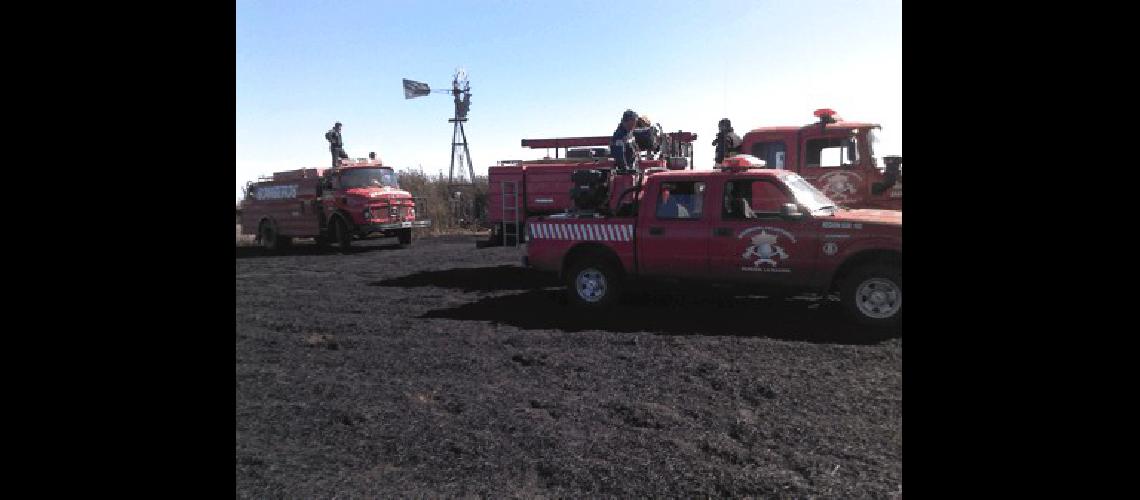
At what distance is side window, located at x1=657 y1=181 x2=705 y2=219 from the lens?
305 inches

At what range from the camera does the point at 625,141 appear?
9594 mm

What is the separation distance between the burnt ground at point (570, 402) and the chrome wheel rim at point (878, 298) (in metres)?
0.26

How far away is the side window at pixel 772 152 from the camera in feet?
34.3

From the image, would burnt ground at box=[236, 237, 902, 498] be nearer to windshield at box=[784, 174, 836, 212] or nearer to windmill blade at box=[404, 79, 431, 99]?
windshield at box=[784, 174, 836, 212]

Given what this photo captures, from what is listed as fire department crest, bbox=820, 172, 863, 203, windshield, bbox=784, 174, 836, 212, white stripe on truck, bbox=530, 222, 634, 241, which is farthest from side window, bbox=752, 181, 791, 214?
fire department crest, bbox=820, 172, 863, 203

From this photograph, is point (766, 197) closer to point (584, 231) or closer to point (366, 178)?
point (584, 231)

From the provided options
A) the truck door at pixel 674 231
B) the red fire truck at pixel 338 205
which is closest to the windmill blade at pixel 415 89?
the red fire truck at pixel 338 205

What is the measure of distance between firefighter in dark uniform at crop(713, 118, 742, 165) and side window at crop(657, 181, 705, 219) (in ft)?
11.0

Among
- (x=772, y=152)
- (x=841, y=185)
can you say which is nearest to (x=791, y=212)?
(x=841, y=185)
